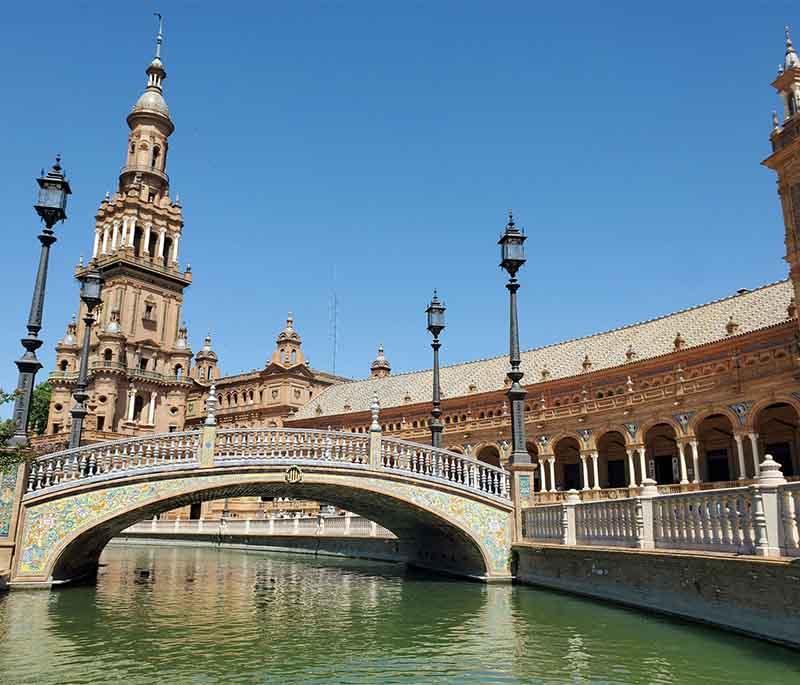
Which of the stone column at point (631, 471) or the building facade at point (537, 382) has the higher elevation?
the building facade at point (537, 382)

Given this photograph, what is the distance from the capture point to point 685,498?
11.7 metres

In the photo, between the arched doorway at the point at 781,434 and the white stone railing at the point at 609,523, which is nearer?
the white stone railing at the point at 609,523

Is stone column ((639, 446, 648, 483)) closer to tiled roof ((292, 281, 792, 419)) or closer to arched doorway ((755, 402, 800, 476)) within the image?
tiled roof ((292, 281, 792, 419))

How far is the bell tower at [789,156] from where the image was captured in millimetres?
28031

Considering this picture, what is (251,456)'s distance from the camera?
17484 mm

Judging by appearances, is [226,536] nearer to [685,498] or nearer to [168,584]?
[168,584]

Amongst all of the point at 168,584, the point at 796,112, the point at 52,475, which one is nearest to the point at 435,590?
the point at 168,584

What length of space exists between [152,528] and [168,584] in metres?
29.3

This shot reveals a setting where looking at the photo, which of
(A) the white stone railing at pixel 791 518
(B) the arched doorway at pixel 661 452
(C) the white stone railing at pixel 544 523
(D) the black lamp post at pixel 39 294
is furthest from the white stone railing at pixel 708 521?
(B) the arched doorway at pixel 661 452

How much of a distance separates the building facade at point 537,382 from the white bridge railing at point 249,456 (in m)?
17.4

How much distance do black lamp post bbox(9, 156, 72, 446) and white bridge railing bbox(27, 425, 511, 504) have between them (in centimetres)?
113

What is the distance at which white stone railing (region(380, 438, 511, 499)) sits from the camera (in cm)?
1855

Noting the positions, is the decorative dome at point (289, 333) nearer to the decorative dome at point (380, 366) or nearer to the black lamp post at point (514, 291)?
the decorative dome at point (380, 366)

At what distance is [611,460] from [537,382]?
6392 mm
